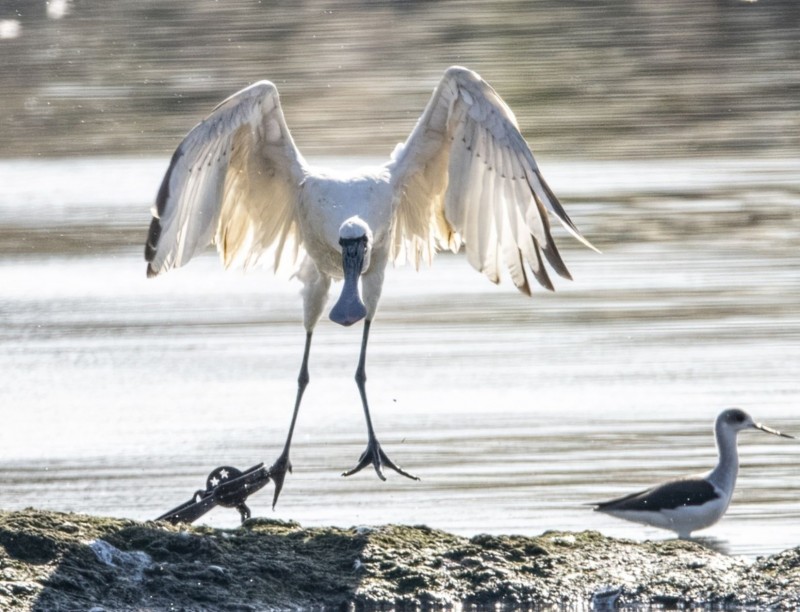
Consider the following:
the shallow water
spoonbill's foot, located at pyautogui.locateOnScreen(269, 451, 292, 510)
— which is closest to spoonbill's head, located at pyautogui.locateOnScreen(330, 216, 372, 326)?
spoonbill's foot, located at pyautogui.locateOnScreen(269, 451, 292, 510)

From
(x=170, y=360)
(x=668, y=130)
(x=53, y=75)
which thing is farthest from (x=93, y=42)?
(x=170, y=360)

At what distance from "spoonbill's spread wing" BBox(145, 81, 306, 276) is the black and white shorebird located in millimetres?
2374

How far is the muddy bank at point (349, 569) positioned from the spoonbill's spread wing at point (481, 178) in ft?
5.78

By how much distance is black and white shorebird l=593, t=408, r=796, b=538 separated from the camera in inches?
341

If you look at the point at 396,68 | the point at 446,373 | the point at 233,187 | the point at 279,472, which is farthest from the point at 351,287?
the point at 396,68

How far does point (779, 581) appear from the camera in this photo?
6.97 m

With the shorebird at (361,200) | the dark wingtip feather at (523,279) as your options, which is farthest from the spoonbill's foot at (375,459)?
the dark wingtip feather at (523,279)

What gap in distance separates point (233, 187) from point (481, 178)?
1409mm

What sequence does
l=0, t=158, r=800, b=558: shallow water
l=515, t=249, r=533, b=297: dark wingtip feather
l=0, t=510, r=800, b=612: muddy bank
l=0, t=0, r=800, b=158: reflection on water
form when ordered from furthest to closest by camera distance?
l=0, t=0, r=800, b=158: reflection on water → l=0, t=158, r=800, b=558: shallow water → l=515, t=249, r=533, b=297: dark wingtip feather → l=0, t=510, r=800, b=612: muddy bank

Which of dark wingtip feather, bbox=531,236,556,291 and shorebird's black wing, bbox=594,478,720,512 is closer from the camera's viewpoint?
shorebird's black wing, bbox=594,478,720,512

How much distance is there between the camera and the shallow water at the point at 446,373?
30.1 feet

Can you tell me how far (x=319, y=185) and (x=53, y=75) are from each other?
1289 cm

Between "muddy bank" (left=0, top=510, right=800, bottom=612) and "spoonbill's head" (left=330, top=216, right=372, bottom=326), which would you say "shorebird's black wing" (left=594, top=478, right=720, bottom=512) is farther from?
"spoonbill's head" (left=330, top=216, right=372, bottom=326)

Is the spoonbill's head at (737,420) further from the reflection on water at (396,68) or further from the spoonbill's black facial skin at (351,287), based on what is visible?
the reflection on water at (396,68)
